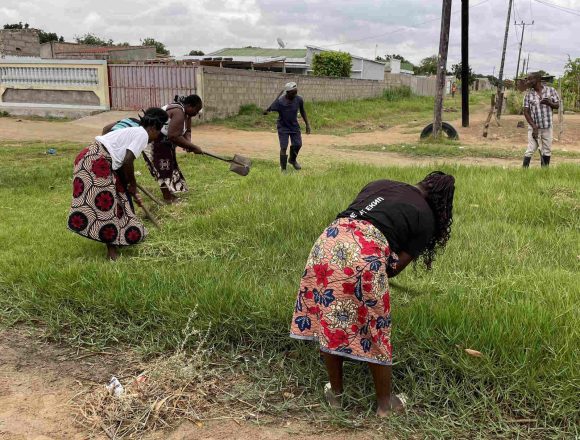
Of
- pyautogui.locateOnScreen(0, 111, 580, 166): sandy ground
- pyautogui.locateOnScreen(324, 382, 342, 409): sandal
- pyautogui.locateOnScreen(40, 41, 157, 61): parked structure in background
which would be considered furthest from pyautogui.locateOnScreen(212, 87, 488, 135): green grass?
pyautogui.locateOnScreen(324, 382, 342, 409): sandal

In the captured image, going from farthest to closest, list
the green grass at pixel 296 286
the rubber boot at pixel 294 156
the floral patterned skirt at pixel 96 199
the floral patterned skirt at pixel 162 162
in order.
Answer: the rubber boot at pixel 294 156, the floral patterned skirt at pixel 162 162, the floral patterned skirt at pixel 96 199, the green grass at pixel 296 286

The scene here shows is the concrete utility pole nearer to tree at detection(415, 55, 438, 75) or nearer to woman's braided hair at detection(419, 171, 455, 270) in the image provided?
woman's braided hair at detection(419, 171, 455, 270)

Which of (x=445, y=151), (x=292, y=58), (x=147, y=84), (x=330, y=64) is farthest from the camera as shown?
(x=292, y=58)

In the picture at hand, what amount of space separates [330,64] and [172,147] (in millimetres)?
30016

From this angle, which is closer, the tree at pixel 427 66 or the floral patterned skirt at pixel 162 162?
the floral patterned skirt at pixel 162 162

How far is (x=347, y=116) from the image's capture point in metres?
23.8

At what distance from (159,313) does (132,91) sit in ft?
52.4

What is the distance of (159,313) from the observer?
3555mm

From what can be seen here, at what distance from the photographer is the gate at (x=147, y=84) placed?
1753cm

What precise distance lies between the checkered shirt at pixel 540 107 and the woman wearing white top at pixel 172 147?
17.3ft

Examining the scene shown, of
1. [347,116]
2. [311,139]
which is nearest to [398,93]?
[347,116]

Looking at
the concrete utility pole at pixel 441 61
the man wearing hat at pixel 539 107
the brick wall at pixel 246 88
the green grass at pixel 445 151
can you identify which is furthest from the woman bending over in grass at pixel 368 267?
the brick wall at pixel 246 88

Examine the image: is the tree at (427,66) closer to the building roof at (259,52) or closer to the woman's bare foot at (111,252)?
the building roof at (259,52)

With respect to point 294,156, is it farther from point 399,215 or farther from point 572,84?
point 572,84
